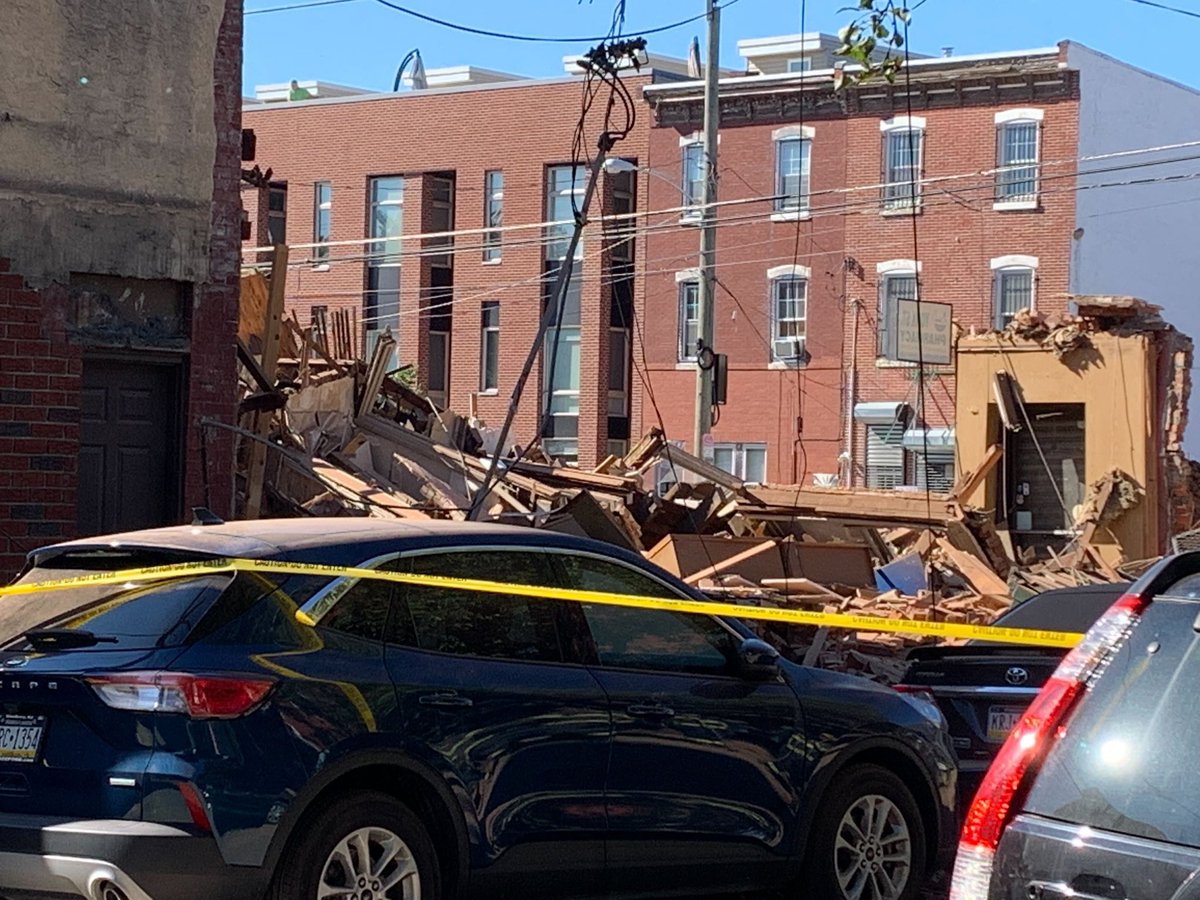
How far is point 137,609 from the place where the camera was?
21.9 ft

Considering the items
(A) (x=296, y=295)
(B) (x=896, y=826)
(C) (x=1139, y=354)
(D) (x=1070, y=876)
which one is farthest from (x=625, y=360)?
(D) (x=1070, y=876)

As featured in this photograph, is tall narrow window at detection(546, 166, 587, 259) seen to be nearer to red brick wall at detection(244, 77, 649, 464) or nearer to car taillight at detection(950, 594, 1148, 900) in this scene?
red brick wall at detection(244, 77, 649, 464)

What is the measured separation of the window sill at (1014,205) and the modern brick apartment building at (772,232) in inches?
4.0

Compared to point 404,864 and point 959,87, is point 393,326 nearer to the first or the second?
point 959,87

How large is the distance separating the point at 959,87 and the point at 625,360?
39.7 ft

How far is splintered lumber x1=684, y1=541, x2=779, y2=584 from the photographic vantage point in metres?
16.6

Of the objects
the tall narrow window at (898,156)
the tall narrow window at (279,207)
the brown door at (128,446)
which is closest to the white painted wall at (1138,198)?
the tall narrow window at (898,156)

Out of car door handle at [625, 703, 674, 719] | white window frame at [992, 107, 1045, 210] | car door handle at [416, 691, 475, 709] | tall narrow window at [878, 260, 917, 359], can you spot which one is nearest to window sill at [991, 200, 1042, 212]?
white window frame at [992, 107, 1045, 210]

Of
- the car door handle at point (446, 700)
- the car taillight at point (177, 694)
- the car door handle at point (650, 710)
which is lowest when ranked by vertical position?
the car door handle at point (650, 710)

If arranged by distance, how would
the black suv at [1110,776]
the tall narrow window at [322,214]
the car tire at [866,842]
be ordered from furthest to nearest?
1. the tall narrow window at [322,214]
2. the car tire at [866,842]
3. the black suv at [1110,776]

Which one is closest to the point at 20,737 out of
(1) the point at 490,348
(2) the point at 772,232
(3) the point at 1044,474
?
(3) the point at 1044,474

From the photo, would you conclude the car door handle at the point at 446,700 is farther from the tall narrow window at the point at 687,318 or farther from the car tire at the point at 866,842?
the tall narrow window at the point at 687,318

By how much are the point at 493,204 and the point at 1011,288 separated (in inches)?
602

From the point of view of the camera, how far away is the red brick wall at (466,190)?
162ft
